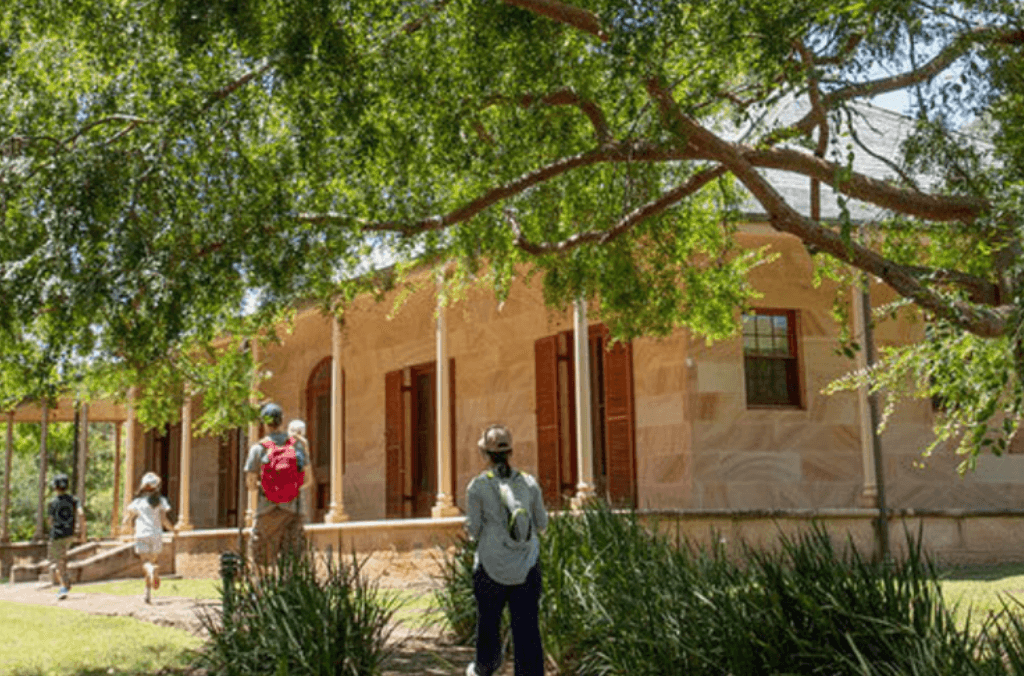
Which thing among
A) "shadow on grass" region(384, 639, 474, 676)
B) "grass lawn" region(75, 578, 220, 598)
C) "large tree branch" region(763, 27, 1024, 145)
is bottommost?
"grass lawn" region(75, 578, 220, 598)

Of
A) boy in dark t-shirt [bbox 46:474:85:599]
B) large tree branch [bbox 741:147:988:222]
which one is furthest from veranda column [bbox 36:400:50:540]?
large tree branch [bbox 741:147:988:222]

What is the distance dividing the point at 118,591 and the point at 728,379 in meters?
8.65

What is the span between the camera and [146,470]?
28.8 metres

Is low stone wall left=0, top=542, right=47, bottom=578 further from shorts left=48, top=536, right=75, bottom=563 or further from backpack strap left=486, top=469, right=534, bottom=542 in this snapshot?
backpack strap left=486, top=469, right=534, bottom=542

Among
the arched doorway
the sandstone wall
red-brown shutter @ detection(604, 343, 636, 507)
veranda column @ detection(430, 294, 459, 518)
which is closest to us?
the sandstone wall

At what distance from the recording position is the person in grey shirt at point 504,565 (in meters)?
6.22

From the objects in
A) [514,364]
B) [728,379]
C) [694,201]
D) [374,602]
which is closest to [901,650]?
[374,602]

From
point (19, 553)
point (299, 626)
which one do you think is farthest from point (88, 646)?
point (19, 553)

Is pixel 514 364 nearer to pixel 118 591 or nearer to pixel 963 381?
pixel 118 591

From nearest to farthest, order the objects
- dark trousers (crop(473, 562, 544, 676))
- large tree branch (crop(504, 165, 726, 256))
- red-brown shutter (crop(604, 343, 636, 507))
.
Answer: dark trousers (crop(473, 562, 544, 676)) < large tree branch (crop(504, 165, 726, 256)) < red-brown shutter (crop(604, 343, 636, 507))

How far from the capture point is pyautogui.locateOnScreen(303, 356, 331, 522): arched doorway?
21.4 meters

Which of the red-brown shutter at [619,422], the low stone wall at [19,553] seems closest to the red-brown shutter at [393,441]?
the red-brown shutter at [619,422]

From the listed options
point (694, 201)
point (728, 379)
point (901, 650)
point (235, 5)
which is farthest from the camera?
point (728, 379)

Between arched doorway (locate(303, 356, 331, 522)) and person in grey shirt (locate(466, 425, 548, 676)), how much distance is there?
15203mm
